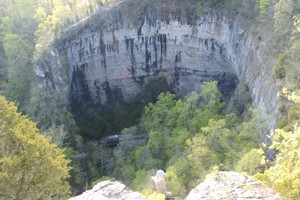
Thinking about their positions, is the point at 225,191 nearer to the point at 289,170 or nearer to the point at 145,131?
the point at 289,170

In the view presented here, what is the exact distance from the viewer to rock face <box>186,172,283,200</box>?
911 centimetres

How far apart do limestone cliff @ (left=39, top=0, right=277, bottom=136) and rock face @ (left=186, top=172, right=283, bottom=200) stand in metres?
28.2

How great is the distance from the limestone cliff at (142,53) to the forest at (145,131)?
1.84m

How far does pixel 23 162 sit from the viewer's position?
48.9 ft

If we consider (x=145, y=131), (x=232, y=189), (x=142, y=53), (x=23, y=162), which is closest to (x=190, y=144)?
(x=145, y=131)

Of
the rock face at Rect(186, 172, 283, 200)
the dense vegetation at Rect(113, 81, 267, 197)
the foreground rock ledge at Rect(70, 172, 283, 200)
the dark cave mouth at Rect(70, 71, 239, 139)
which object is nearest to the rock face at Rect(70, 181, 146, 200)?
the foreground rock ledge at Rect(70, 172, 283, 200)

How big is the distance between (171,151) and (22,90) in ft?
75.7

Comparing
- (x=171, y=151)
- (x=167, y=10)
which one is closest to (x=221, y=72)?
(x=167, y=10)

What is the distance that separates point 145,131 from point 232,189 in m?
27.2

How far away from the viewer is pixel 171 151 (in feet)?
94.5

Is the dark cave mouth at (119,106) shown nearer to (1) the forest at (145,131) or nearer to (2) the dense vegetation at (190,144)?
(1) the forest at (145,131)

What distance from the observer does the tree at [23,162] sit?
570 inches

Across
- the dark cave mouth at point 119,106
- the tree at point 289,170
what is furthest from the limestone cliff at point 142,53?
the tree at point 289,170

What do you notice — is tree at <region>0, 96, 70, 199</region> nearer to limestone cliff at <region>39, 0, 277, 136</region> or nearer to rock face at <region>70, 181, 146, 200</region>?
rock face at <region>70, 181, 146, 200</region>
